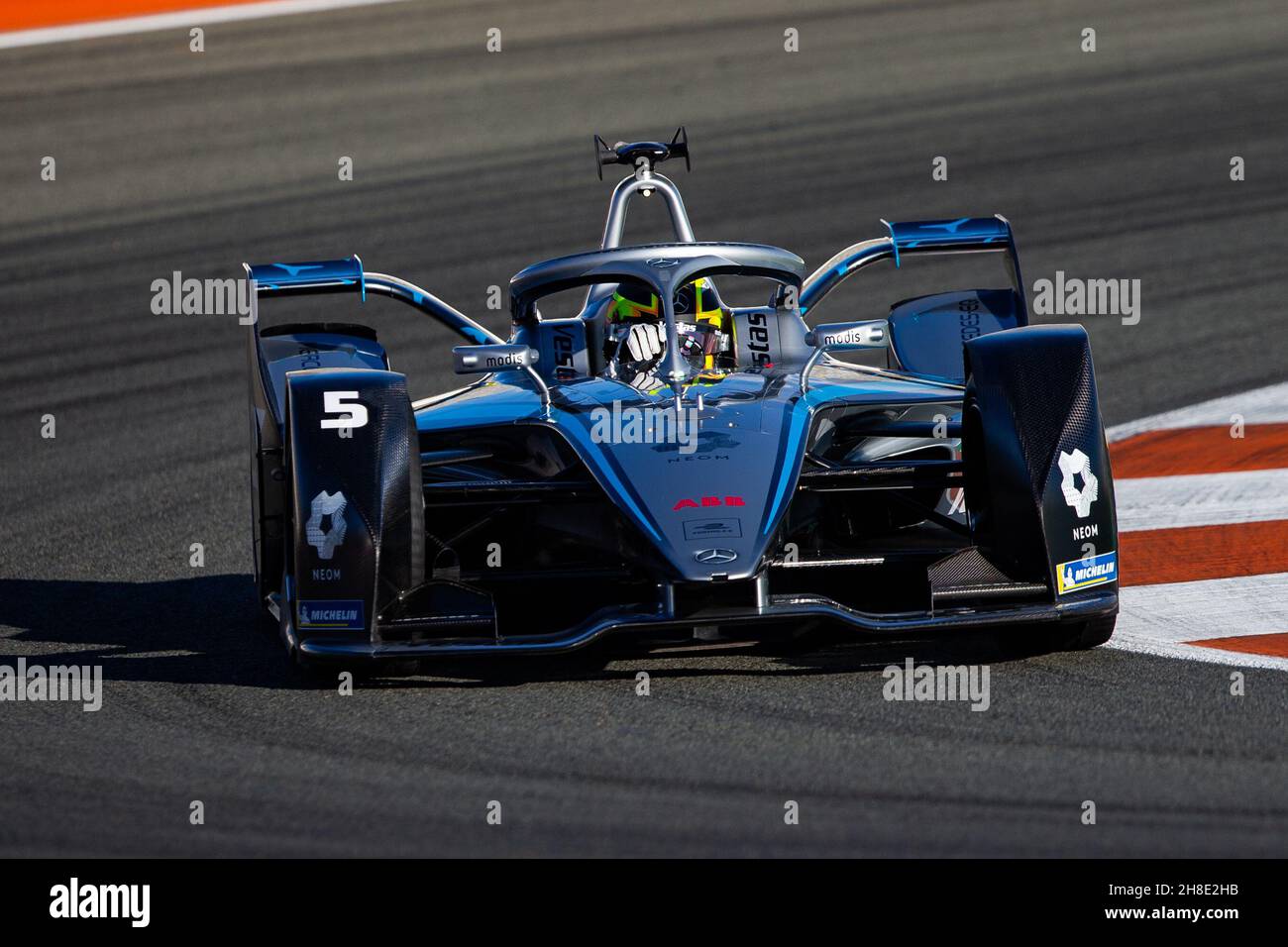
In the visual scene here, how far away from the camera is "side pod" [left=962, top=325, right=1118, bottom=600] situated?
21.5 feet

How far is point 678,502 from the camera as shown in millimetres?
6547

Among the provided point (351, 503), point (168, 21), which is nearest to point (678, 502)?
point (351, 503)

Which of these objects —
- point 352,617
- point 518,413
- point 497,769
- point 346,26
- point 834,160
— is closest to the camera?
point 497,769

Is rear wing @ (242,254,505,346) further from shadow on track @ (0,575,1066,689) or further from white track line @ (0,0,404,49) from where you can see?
white track line @ (0,0,404,49)

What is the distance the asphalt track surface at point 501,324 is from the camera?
5422mm

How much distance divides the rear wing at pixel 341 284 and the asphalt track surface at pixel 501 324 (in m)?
1.27

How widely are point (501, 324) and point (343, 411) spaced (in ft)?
24.9

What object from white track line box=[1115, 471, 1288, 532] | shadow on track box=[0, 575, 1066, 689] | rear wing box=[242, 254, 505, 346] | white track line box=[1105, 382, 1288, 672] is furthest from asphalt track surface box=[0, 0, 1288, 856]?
white track line box=[1115, 471, 1288, 532]

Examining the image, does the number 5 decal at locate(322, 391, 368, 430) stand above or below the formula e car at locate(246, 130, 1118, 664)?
above

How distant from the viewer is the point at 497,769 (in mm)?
5766

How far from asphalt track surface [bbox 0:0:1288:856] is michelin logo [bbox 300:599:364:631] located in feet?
0.84
